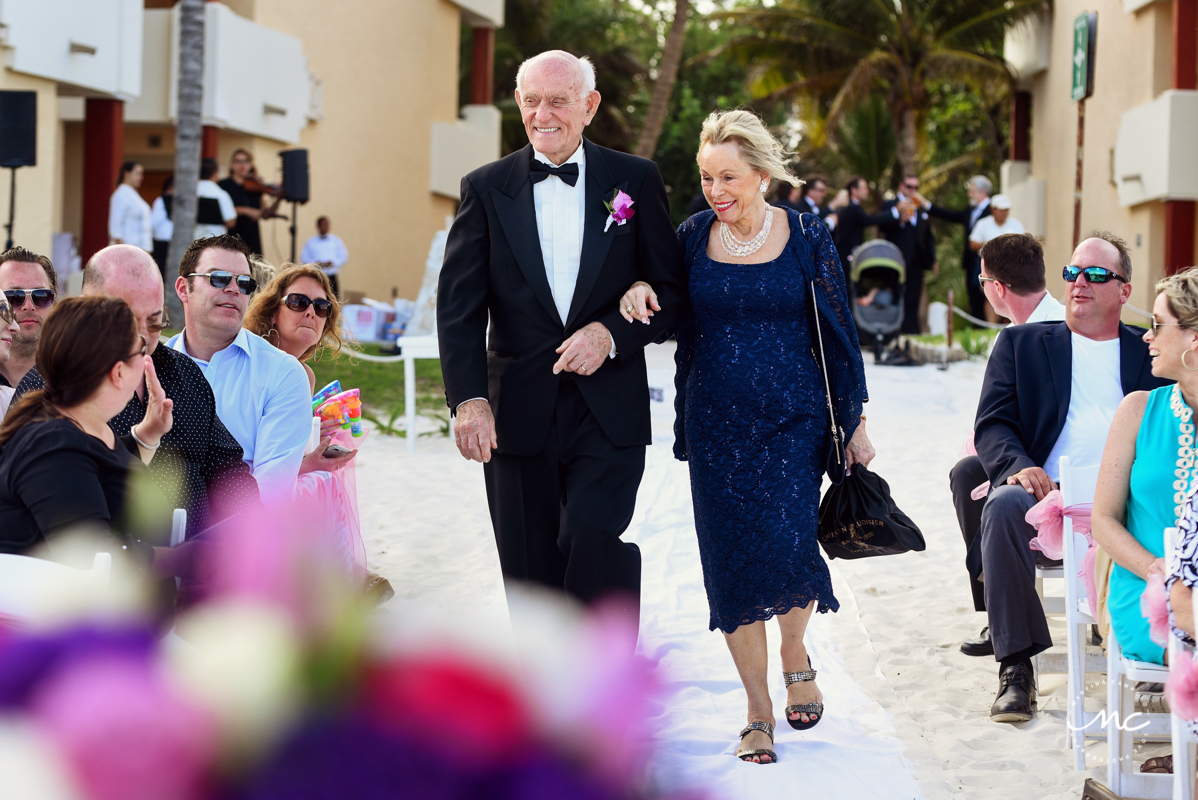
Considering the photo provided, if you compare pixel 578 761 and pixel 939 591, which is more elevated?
pixel 578 761

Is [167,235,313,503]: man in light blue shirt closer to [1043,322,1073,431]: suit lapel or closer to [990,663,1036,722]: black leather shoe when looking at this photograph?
[990,663,1036,722]: black leather shoe

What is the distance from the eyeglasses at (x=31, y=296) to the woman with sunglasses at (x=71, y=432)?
237 centimetres

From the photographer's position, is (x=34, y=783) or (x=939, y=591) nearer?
(x=34, y=783)

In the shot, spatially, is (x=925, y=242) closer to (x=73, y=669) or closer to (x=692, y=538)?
(x=692, y=538)

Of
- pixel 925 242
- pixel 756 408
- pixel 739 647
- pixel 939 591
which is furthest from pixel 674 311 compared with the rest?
pixel 925 242

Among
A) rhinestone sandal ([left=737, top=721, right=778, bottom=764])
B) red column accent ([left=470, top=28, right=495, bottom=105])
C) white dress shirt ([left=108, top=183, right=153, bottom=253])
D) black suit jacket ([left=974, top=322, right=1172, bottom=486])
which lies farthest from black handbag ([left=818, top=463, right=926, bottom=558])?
red column accent ([left=470, top=28, right=495, bottom=105])

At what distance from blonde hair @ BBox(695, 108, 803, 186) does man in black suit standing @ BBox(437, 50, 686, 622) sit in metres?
0.26

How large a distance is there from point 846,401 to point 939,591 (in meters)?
2.54

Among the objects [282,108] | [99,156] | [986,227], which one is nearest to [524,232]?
[986,227]

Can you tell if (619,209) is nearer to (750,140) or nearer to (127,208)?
(750,140)

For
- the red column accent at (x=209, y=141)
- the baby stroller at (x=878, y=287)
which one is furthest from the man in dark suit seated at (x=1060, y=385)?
the red column accent at (x=209, y=141)

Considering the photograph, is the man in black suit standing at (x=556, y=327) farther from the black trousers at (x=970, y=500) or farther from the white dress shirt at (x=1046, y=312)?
the white dress shirt at (x=1046, y=312)

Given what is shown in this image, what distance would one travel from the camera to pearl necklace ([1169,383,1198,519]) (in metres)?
3.56

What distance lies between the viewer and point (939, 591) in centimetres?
637
